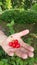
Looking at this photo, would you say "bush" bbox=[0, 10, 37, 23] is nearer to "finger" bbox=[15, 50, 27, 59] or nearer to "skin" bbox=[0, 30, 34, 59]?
"skin" bbox=[0, 30, 34, 59]

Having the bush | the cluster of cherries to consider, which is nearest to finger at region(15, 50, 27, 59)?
the cluster of cherries

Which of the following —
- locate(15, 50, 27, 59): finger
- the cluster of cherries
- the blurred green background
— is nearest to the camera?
locate(15, 50, 27, 59): finger

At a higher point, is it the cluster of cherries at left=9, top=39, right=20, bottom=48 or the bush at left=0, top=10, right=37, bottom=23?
the cluster of cherries at left=9, top=39, right=20, bottom=48

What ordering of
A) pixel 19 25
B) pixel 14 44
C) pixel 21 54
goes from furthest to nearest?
1. pixel 19 25
2. pixel 14 44
3. pixel 21 54

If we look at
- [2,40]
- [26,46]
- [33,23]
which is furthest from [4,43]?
[33,23]

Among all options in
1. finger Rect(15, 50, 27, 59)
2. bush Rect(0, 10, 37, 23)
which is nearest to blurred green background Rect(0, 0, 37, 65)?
bush Rect(0, 10, 37, 23)

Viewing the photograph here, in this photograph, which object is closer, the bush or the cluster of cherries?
the cluster of cherries

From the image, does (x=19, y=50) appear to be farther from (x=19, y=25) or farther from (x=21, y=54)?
(x=19, y=25)

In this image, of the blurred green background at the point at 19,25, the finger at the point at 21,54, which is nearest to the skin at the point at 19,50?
the finger at the point at 21,54

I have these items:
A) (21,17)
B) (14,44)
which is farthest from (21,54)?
(21,17)

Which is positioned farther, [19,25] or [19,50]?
[19,25]

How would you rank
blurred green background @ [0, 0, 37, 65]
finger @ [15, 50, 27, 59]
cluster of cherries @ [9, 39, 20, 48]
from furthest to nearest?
blurred green background @ [0, 0, 37, 65] → cluster of cherries @ [9, 39, 20, 48] → finger @ [15, 50, 27, 59]

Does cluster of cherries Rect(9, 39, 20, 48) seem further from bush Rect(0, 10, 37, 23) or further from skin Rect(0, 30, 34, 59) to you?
bush Rect(0, 10, 37, 23)
